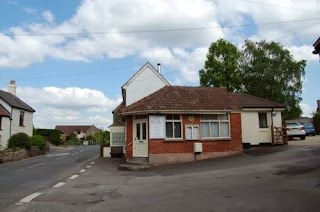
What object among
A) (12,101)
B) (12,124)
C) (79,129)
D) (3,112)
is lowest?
(12,124)

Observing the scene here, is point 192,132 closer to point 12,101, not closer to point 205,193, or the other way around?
point 205,193

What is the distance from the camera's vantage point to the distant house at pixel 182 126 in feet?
81.1

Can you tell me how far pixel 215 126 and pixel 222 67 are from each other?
28.6 m

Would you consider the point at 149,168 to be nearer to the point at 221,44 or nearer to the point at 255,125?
the point at 255,125

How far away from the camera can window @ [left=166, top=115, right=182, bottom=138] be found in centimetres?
2523

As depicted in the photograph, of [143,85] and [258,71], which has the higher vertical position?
[258,71]

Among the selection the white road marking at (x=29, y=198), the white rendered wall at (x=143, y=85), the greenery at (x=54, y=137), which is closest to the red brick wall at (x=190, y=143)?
the white rendered wall at (x=143, y=85)

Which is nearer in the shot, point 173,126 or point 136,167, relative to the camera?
point 136,167

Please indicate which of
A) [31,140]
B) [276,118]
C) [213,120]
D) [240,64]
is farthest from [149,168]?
[240,64]

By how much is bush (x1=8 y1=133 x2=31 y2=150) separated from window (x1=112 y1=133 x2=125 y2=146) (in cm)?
1163

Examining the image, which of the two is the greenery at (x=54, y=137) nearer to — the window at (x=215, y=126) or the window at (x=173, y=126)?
the window at (x=173, y=126)

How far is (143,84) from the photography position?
37312 mm

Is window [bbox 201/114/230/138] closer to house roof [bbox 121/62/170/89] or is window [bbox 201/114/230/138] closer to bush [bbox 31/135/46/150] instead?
house roof [bbox 121/62/170/89]

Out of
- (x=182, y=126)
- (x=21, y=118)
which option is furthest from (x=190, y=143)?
(x=21, y=118)
